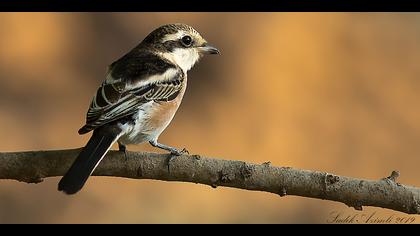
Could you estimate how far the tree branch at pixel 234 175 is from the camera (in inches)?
164

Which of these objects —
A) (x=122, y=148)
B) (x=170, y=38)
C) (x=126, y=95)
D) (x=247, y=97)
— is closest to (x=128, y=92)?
(x=126, y=95)

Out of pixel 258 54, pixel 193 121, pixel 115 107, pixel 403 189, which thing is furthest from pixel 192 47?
pixel 258 54

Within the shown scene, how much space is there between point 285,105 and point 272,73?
1.61ft

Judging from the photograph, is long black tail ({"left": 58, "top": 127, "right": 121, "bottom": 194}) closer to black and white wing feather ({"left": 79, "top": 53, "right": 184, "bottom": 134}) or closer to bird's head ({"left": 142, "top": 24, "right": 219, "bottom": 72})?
Answer: black and white wing feather ({"left": 79, "top": 53, "right": 184, "bottom": 134})

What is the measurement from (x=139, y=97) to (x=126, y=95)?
3.7 inches

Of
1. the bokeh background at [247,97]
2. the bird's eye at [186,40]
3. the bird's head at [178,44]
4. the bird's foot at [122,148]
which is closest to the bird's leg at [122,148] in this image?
the bird's foot at [122,148]

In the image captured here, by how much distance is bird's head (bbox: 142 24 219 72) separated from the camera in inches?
217

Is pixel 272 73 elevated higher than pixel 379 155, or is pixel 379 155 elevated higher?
pixel 272 73

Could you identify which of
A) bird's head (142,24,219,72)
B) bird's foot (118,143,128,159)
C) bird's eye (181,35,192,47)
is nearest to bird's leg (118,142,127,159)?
bird's foot (118,143,128,159)

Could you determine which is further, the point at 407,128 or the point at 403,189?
the point at 407,128

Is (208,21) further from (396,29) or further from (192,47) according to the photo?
(192,47)

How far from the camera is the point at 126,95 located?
4.74 meters

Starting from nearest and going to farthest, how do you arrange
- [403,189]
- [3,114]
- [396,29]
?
[403,189] < [3,114] < [396,29]

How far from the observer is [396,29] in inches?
407
